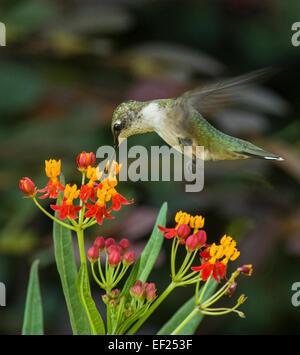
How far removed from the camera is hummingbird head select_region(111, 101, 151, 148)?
1.41 m

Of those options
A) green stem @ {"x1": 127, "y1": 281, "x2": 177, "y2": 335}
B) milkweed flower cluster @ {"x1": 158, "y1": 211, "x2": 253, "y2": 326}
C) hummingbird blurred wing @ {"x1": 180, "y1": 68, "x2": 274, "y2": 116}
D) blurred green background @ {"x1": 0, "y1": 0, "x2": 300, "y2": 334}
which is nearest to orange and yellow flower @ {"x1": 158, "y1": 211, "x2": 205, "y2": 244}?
milkweed flower cluster @ {"x1": 158, "y1": 211, "x2": 253, "y2": 326}

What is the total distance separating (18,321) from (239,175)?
1019 millimetres

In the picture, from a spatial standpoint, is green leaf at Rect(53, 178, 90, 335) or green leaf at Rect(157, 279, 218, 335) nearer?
green leaf at Rect(53, 178, 90, 335)

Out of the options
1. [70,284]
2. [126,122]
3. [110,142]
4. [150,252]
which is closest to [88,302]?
[70,284]

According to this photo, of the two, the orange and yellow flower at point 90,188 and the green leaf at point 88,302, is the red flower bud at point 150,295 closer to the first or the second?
the green leaf at point 88,302

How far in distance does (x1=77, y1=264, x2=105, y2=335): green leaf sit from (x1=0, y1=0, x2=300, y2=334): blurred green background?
72 cm

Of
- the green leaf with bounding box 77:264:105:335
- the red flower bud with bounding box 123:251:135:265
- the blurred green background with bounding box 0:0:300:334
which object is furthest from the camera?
the blurred green background with bounding box 0:0:300:334

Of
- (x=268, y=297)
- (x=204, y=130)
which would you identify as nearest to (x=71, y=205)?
(x=204, y=130)

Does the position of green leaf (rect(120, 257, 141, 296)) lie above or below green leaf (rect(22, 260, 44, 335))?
above

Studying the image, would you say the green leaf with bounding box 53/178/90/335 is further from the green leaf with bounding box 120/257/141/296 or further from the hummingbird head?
the hummingbird head

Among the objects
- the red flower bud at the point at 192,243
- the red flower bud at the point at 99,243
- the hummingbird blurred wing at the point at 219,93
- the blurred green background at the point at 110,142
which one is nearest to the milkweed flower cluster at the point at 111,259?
the red flower bud at the point at 99,243

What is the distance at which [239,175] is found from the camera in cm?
210

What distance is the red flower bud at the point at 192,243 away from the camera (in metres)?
1.18
